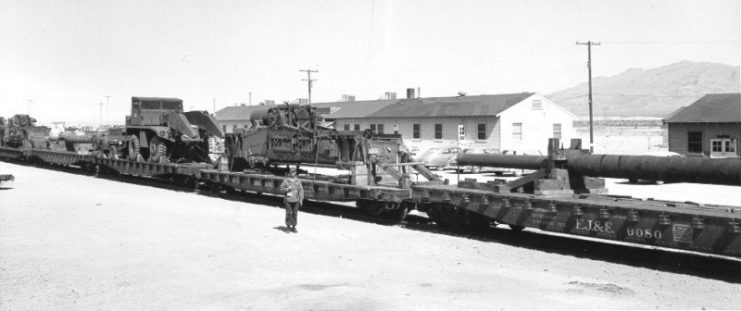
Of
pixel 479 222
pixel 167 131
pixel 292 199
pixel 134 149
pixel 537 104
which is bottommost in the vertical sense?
pixel 479 222

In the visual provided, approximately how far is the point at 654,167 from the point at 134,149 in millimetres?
19363

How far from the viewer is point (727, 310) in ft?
25.6

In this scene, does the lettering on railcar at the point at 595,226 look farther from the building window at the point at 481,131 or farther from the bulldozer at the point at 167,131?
the building window at the point at 481,131

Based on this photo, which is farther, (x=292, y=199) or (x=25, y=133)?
(x=25, y=133)

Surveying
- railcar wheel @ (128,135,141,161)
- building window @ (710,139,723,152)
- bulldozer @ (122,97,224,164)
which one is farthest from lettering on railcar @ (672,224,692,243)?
building window @ (710,139,723,152)

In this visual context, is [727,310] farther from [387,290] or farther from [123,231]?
[123,231]

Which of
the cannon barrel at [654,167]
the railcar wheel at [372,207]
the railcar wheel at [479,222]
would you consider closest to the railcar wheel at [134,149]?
the railcar wheel at [372,207]

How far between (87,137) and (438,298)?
29300mm

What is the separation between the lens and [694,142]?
35.3m

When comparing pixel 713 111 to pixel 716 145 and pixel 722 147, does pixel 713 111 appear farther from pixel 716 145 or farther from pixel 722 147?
pixel 722 147

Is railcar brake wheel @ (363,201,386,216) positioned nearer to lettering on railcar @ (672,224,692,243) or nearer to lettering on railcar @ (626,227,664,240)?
lettering on railcar @ (626,227,664,240)

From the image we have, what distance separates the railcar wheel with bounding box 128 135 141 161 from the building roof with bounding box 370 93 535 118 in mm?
22386

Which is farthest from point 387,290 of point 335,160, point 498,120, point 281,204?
point 498,120

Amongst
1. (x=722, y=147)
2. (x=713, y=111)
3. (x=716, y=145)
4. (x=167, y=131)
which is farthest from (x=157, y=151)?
(x=713, y=111)
